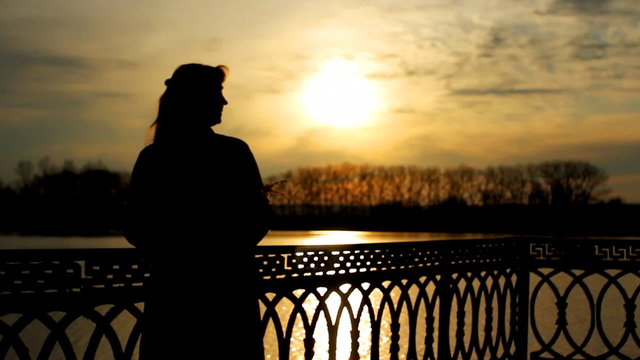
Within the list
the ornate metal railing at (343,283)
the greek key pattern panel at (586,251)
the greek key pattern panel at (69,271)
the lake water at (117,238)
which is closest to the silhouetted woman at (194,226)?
the ornate metal railing at (343,283)

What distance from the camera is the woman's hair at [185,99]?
9.39ft

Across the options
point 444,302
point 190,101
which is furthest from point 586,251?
point 190,101

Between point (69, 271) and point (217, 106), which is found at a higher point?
point (217, 106)

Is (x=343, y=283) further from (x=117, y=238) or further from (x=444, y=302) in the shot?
(x=117, y=238)

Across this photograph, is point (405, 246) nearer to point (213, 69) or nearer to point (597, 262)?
point (597, 262)

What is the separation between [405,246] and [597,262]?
1.97 meters

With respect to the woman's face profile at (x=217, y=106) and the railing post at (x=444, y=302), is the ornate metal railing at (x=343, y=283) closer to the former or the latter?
the railing post at (x=444, y=302)

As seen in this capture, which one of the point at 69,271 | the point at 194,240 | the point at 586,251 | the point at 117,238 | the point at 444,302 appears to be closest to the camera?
the point at 194,240

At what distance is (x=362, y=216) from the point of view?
5541 centimetres

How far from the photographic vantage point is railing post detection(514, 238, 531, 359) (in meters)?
6.52

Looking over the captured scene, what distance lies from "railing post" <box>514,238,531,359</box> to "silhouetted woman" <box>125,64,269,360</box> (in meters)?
4.06

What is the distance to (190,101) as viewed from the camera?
288 centimetres

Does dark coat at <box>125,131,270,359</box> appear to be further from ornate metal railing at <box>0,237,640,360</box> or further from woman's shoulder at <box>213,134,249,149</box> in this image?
ornate metal railing at <box>0,237,640,360</box>

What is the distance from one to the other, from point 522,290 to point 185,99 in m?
4.40
